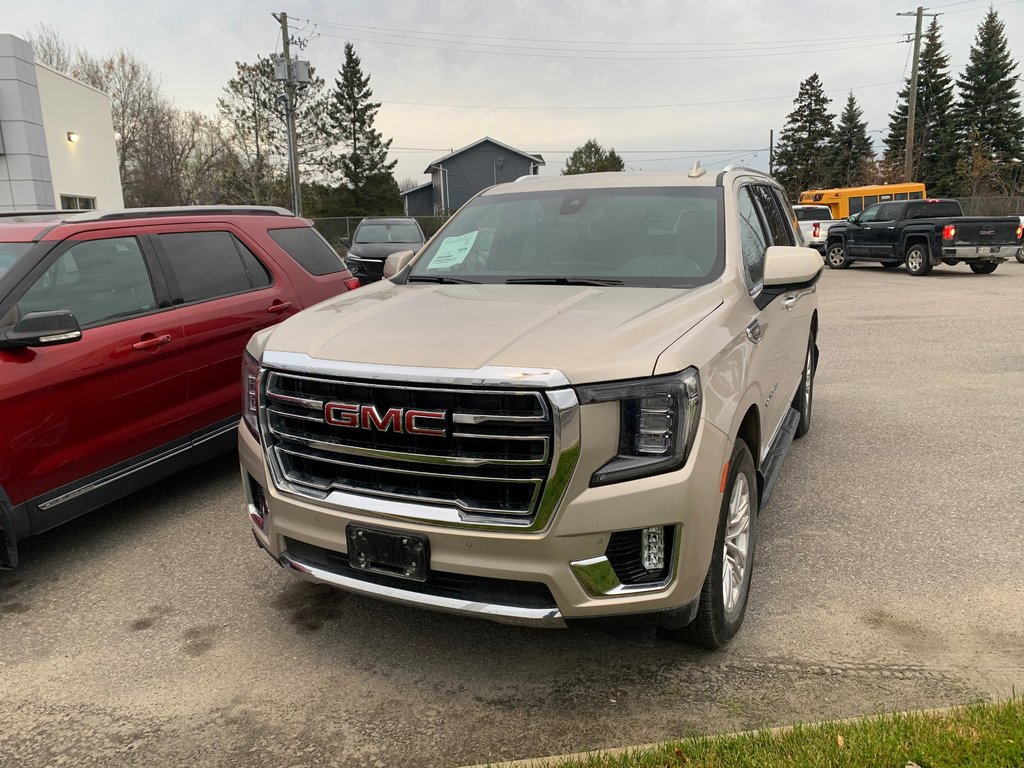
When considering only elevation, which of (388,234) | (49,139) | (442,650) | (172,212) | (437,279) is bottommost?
(442,650)

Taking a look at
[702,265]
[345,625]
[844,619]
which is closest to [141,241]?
[345,625]

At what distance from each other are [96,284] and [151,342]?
43cm

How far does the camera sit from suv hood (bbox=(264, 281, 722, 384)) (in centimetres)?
259

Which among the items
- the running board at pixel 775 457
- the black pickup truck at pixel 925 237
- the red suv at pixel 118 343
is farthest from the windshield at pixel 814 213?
the red suv at pixel 118 343

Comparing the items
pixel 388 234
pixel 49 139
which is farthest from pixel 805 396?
pixel 49 139

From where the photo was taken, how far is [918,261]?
66.3 feet

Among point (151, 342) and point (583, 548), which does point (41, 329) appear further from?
point (583, 548)

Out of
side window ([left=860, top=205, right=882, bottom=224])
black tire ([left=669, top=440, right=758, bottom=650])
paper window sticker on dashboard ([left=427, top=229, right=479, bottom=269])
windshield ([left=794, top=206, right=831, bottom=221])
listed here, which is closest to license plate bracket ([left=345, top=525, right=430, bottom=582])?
black tire ([left=669, top=440, right=758, bottom=650])

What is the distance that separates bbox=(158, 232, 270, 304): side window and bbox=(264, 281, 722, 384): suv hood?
6.03 feet

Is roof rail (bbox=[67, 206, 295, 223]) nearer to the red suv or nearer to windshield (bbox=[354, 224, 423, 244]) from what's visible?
the red suv

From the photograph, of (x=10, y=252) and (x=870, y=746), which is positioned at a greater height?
(x=10, y=252)

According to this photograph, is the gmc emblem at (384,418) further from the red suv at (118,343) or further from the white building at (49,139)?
the white building at (49,139)

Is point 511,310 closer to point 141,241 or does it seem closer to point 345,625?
point 345,625

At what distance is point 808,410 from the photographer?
6238 mm
